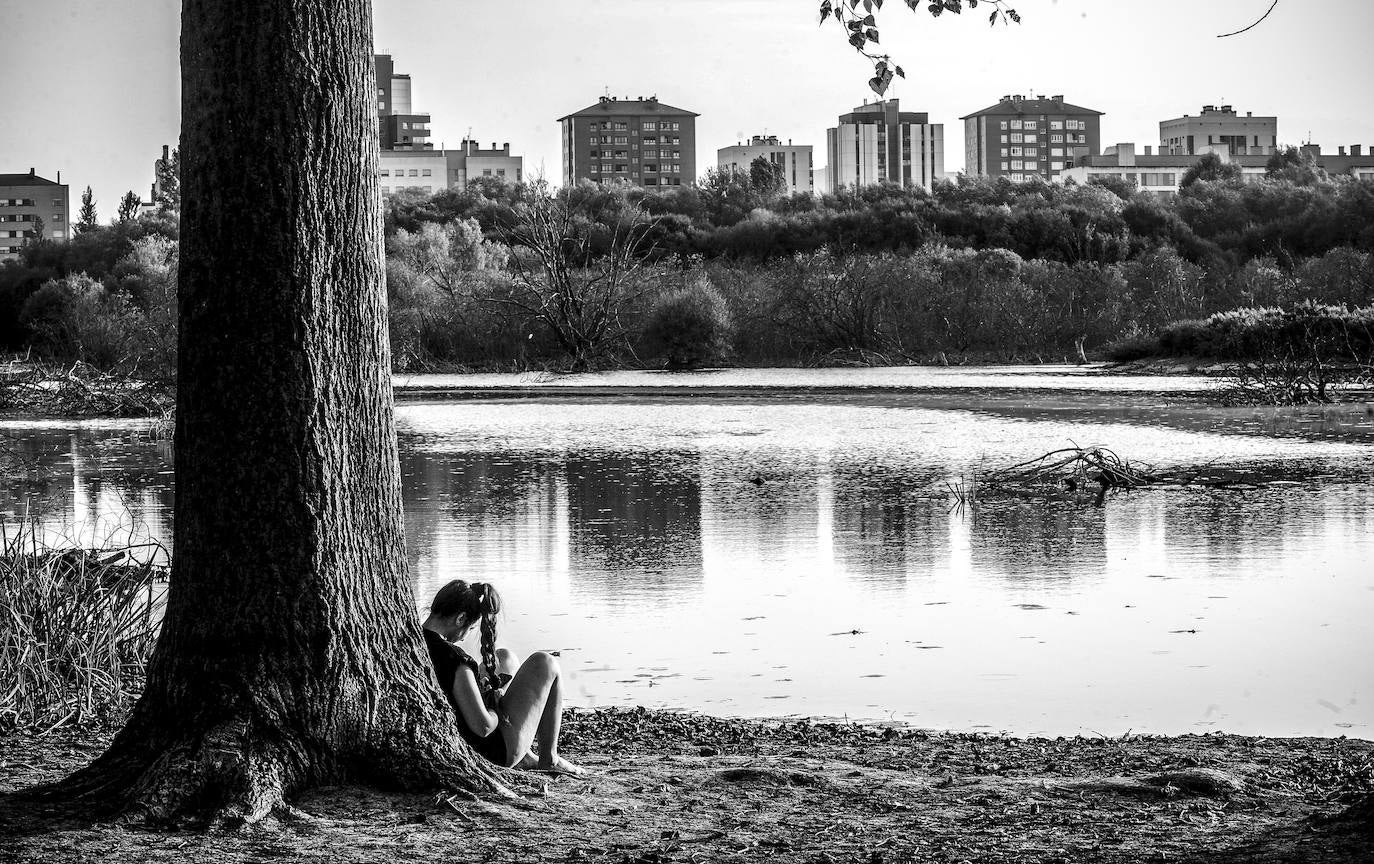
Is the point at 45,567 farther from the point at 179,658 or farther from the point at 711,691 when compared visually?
the point at 711,691

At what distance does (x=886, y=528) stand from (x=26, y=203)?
179 metres

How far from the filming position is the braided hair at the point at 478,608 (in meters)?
5.36

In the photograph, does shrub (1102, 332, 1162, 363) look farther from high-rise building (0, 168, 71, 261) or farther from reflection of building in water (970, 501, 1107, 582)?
high-rise building (0, 168, 71, 261)

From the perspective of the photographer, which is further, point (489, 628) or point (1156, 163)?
point (1156, 163)

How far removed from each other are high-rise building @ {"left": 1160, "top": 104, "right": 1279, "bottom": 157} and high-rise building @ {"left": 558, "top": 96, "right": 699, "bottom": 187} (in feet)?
181

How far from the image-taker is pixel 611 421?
24.2 metres

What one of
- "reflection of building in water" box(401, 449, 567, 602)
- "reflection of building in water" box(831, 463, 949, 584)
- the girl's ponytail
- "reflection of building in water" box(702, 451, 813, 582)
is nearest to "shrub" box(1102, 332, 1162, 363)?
"reflection of building in water" box(702, 451, 813, 582)

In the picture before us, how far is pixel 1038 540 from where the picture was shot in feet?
38.2

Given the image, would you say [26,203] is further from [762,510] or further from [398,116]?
[762,510]

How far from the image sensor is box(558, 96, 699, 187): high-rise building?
615 ft

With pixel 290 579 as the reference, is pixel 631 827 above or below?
below

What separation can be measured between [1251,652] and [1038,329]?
3599cm

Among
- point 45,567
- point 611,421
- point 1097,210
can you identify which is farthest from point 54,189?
point 45,567

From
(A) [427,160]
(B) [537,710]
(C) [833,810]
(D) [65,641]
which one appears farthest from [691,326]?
(A) [427,160]
